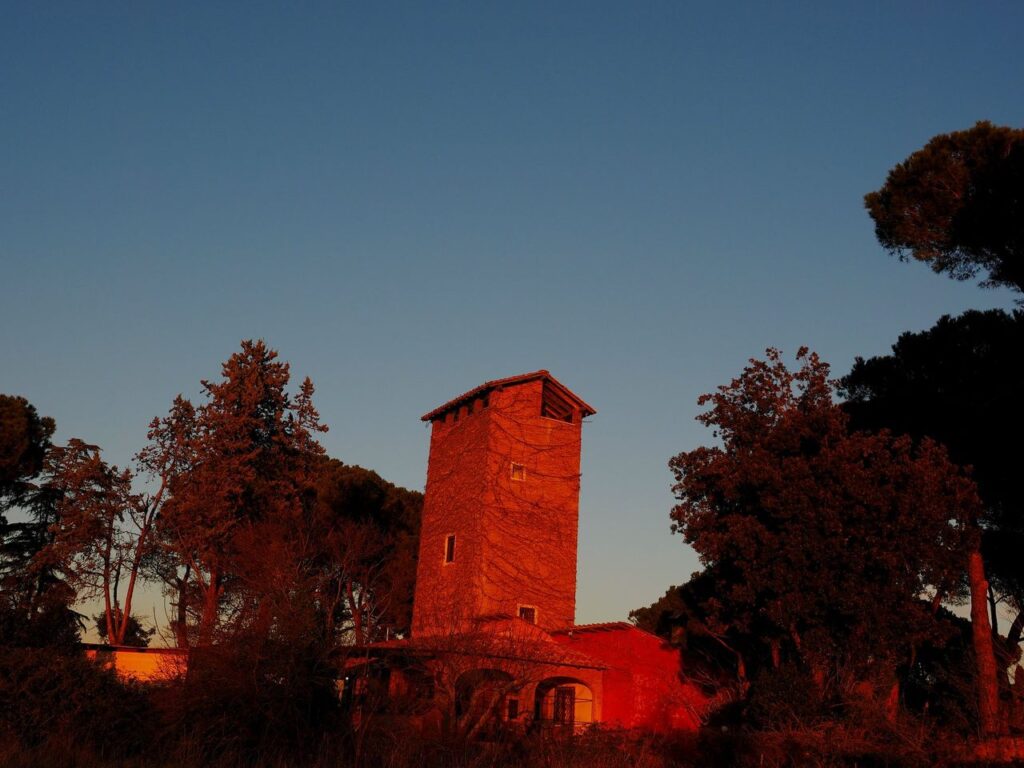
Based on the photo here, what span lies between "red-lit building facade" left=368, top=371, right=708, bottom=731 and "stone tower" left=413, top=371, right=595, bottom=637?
0.11 feet

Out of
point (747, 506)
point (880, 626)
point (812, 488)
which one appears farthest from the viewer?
point (747, 506)

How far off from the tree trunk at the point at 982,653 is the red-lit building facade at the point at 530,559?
653 centimetres

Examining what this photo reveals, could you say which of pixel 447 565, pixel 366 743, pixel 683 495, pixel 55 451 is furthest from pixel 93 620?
pixel 366 743

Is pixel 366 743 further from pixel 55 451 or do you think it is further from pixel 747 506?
pixel 55 451

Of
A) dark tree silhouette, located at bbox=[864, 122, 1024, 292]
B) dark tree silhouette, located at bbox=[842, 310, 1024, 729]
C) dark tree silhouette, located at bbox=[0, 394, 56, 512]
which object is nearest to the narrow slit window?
dark tree silhouette, located at bbox=[842, 310, 1024, 729]

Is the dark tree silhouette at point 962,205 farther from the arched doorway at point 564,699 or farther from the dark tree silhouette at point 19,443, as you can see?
the dark tree silhouette at point 19,443

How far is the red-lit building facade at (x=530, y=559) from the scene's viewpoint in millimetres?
24156

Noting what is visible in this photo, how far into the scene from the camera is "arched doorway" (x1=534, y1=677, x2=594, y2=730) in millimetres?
24172

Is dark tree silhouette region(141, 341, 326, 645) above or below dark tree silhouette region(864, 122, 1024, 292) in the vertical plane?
below

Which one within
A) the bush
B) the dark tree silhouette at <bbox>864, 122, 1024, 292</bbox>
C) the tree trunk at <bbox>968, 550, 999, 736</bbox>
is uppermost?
the dark tree silhouette at <bbox>864, 122, 1024, 292</bbox>

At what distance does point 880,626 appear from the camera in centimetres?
1962

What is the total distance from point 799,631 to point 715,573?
2994 millimetres

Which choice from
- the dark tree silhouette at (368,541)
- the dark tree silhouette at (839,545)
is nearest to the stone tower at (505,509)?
the dark tree silhouette at (368,541)

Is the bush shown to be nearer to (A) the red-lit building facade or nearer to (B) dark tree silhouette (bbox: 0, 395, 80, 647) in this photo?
(A) the red-lit building facade
